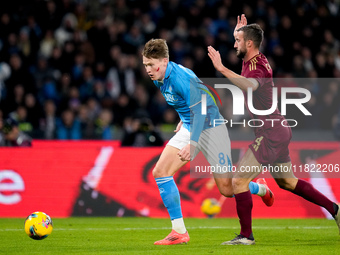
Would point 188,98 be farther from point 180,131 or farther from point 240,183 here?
point 240,183

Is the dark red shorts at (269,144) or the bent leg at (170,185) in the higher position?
the dark red shorts at (269,144)

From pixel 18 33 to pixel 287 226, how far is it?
8986 mm

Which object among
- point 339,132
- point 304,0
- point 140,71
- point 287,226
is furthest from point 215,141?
point 304,0

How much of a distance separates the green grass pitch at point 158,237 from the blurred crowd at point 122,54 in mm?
3083

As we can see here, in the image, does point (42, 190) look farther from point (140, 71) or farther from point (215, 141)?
point (140, 71)

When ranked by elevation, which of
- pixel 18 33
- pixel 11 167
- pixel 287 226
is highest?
pixel 18 33

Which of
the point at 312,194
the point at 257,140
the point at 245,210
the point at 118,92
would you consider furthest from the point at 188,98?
the point at 118,92

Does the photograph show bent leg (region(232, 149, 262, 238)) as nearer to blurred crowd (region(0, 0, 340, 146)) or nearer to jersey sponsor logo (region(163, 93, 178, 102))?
jersey sponsor logo (region(163, 93, 178, 102))

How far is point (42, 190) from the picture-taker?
1086 centimetres

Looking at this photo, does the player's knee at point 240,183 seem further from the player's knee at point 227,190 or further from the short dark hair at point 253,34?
the short dark hair at point 253,34

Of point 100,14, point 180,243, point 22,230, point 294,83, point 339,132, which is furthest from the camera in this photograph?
point 100,14


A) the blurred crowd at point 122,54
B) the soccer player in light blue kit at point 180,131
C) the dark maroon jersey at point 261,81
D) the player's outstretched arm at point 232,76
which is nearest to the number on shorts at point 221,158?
the soccer player in light blue kit at point 180,131

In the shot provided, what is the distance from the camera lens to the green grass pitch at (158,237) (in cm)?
690

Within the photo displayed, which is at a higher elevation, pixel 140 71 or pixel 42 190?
pixel 140 71
